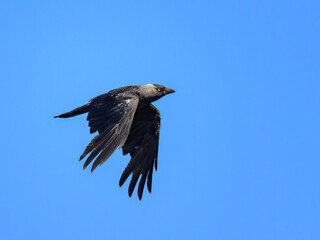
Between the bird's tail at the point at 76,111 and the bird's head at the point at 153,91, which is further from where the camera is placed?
the bird's head at the point at 153,91

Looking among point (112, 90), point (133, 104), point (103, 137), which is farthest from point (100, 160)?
point (112, 90)

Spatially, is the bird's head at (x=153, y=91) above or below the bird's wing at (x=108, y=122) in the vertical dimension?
above

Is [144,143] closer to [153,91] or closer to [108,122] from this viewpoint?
[153,91]

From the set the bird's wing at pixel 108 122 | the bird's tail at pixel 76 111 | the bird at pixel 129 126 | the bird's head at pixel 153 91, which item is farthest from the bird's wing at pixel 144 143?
the bird's wing at pixel 108 122

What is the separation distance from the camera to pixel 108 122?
1001 cm

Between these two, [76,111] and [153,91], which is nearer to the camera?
[76,111]

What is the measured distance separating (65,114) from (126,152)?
161 centimetres

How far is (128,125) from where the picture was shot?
32.6 ft

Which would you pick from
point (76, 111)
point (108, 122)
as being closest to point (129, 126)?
point (108, 122)

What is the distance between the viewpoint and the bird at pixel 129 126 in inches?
378

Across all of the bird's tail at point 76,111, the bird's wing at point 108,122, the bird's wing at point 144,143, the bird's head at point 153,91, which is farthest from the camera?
the bird's wing at point 144,143

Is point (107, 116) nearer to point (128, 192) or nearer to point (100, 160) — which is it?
point (100, 160)

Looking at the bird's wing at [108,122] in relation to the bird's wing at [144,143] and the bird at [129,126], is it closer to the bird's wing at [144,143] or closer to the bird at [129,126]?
the bird at [129,126]

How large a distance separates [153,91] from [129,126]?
2.03m
